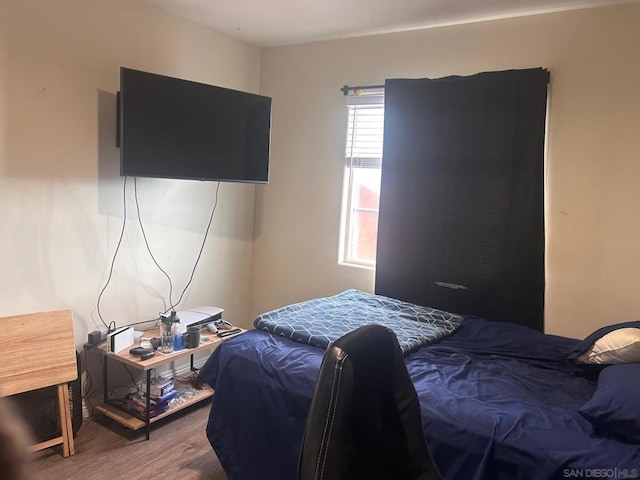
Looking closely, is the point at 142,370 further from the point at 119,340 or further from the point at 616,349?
the point at 616,349

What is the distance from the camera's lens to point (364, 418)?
1.21 m

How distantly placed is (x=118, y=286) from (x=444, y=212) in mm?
2123

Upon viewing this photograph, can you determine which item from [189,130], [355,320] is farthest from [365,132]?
[355,320]

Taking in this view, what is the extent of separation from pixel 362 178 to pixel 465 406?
2.11 meters

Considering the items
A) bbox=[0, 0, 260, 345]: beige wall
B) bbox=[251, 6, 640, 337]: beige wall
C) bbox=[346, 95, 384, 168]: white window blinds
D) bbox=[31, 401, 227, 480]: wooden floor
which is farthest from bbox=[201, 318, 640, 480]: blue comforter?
bbox=[346, 95, 384, 168]: white window blinds

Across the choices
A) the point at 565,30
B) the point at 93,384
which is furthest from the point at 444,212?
the point at 93,384

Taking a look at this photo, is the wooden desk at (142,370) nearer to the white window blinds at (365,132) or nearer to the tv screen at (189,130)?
the tv screen at (189,130)

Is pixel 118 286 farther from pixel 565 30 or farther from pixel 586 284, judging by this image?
pixel 565 30

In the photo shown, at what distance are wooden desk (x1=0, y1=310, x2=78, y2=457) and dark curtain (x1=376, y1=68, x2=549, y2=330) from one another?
1.97 m

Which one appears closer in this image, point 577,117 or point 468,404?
point 468,404

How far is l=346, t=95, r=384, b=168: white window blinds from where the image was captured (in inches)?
137

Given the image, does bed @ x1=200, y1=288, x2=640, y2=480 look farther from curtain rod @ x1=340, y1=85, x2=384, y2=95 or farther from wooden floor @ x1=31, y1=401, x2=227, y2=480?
curtain rod @ x1=340, y1=85, x2=384, y2=95

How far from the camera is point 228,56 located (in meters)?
3.67

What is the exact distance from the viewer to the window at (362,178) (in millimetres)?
3510
